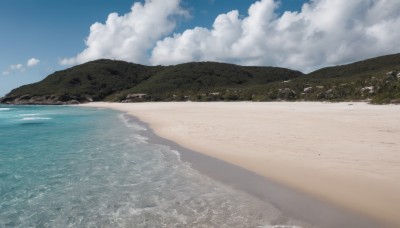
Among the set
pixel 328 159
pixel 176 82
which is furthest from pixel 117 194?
pixel 176 82

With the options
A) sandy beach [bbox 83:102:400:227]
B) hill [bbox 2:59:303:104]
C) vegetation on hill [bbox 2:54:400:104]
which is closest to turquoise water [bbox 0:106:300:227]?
sandy beach [bbox 83:102:400:227]

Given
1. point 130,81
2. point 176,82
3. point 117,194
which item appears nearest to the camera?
point 117,194

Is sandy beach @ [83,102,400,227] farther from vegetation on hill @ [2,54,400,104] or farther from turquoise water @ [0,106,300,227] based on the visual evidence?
vegetation on hill @ [2,54,400,104]

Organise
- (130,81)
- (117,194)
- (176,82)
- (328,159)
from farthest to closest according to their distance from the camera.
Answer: (130,81) < (176,82) < (328,159) < (117,194)

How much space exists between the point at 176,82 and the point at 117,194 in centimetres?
13343

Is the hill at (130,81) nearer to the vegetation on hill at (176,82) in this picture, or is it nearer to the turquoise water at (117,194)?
the vegetation on hill at (176,82)

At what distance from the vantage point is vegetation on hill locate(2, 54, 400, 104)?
87.9m

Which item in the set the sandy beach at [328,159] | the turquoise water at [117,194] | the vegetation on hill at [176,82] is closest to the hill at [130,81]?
the vegetation on hill at [176,82]

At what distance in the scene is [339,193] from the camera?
732 centimetres

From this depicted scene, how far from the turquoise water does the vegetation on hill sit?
2150 inches

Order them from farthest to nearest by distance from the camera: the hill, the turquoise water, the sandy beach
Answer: the hill < the sandy beach < the turquoise water

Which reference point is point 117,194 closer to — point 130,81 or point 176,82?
point 176,82

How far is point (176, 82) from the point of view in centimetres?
14038

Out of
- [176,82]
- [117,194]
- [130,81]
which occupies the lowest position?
[117,194]
